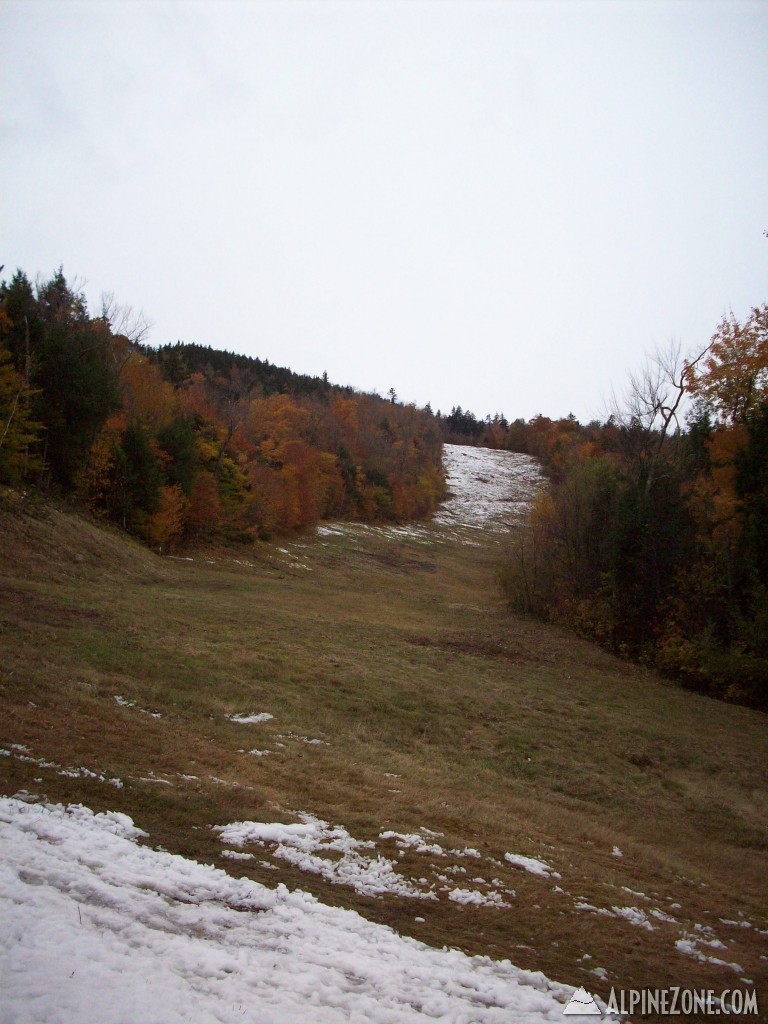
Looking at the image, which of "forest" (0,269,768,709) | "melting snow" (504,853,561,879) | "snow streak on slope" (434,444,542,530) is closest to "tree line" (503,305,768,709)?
"forest" (0,269,768,709)

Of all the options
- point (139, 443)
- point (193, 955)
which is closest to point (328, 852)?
point (193, 955)

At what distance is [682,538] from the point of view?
91.1 feet

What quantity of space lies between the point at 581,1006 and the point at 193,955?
2933mm

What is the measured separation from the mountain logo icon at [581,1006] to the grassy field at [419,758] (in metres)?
0.29

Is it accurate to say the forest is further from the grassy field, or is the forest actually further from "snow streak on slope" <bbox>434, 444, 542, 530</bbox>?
"snow streak on slope" <bbox>434, 444, 542, 530</bbox>

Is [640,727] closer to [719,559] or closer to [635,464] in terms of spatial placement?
[719,559]

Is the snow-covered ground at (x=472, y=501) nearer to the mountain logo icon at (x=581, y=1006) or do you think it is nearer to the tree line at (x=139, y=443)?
the tree line at (x=139, y=443)

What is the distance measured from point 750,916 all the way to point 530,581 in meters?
29.2

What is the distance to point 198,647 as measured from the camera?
643 inches

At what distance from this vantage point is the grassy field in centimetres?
618

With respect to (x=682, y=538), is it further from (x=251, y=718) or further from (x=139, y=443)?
(x=139, y=443)

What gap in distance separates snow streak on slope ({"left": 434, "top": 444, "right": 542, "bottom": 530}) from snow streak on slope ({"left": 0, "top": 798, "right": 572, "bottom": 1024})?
82719mm

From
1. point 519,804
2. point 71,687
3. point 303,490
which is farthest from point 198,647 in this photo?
point 303,490

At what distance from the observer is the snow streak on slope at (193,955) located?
3756 millimetres
